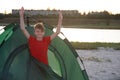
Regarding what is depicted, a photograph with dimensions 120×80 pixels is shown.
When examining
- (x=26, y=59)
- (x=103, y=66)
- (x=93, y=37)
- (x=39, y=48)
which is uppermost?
(x=39, y=48)

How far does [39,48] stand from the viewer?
23.6 feet

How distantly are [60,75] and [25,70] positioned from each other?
78cm

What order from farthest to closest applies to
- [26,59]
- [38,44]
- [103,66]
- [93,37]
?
[93,37], [103,66], [26,59], [38,44]

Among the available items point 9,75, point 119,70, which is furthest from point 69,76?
point 119,70

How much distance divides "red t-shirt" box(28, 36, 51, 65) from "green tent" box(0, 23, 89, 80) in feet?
1.05

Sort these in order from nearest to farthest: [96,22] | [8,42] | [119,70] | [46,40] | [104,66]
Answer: [46,40] < [8,42] < [119,70] < [104,66] < [96,22]

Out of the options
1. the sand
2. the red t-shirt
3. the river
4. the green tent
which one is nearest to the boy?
the red t-shirt

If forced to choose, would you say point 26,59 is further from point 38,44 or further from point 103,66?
point 103,66

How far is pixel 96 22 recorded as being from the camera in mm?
77312

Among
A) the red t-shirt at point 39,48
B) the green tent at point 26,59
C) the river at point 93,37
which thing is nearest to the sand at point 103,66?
the green tent at point 26,59

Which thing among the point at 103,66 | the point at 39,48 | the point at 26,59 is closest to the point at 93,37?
the point at 103,66

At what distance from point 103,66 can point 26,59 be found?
6107 millimetres

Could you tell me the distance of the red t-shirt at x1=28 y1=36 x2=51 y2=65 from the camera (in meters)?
7.20

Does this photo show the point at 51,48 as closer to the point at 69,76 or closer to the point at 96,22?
the point at 69,76
